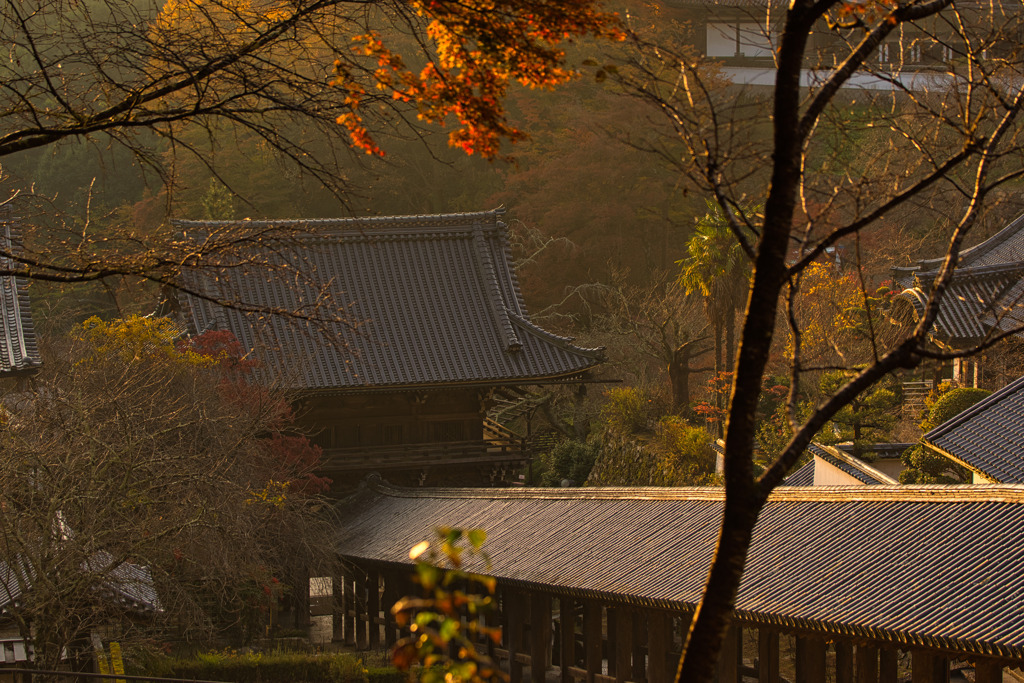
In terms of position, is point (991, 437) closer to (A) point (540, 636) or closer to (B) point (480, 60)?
(A) point (540, 636)

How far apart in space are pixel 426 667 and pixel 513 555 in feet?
46.8

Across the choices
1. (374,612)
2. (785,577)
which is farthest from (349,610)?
(785,577)

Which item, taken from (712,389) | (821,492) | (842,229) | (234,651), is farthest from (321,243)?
(842,229)

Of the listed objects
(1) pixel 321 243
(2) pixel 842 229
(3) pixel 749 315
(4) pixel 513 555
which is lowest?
(4) pixel 513 555

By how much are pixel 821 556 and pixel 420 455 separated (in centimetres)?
1466

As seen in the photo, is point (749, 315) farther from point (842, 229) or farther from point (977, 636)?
point (977, 636)

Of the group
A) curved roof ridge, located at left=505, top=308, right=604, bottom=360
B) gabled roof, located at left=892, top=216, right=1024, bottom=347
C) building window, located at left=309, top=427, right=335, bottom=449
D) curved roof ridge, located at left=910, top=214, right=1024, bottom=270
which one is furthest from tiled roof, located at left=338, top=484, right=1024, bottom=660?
curved roof ridge, located at left=910, top=214, right=1024, bottom=270

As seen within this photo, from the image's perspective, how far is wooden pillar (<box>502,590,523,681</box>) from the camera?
17359 millimetres

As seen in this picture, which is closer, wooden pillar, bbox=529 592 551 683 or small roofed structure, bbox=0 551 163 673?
small roofed structure, bbox=0 551 163 673

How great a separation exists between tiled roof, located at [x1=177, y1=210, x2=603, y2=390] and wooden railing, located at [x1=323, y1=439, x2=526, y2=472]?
5.28 ft

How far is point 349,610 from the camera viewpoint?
23422 mm

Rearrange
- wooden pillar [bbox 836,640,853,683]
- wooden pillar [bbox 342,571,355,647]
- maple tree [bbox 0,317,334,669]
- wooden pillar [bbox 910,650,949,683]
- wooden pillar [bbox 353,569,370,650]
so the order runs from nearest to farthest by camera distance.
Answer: wooden pillar [bbox 910,650,949,683] → maple tree [bbox 0,317,334,669] → wooden pillar [bbox 836,640,853,683] → wooden pillar [bbox 353,569,370,650] → wooden pillar [bbox 342,571,355,647]

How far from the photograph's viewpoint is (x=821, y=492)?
47.6 ft

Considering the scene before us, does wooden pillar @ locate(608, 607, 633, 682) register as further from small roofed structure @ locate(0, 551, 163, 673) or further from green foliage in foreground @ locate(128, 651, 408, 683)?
small roofed structure @ locate(0, 551, 163, 673)
